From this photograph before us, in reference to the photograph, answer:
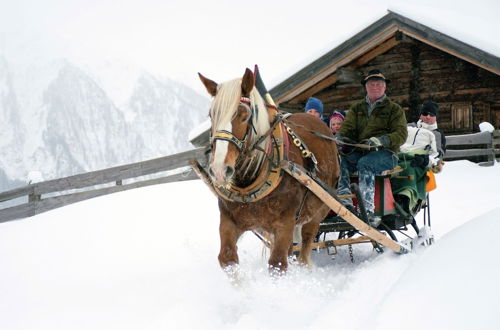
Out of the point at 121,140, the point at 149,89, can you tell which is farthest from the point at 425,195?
the point at 149,89

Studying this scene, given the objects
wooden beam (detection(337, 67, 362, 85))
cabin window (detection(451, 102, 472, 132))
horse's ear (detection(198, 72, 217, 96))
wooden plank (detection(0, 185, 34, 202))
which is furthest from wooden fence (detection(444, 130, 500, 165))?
wooden plank (detection(0, 185, 34, 202))

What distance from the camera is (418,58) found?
11.2m

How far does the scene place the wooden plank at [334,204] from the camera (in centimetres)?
347

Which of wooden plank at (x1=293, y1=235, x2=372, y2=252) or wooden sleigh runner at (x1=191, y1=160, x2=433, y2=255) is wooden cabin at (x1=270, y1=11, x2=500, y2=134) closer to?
wooden sleigh runner at (x1=191, y1=160, x2=433, y2=255)

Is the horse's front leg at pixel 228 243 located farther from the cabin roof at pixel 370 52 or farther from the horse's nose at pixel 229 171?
the cabin roof at pixel 370 52

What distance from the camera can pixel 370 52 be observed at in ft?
36.9

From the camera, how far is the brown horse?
3.00 metres

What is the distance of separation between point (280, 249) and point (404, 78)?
924 centimetres

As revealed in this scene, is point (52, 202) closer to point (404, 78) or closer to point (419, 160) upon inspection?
point (419, 160)

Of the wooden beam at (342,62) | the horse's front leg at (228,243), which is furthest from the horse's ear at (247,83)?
the wooden beam at (342,62)

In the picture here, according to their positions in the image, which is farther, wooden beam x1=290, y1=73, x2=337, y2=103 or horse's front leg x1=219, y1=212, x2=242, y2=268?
wooden beam x1=290, y1=73, x2=337, y2=103

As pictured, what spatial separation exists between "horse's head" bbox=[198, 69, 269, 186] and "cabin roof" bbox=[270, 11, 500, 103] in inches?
297

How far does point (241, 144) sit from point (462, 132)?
9925mm

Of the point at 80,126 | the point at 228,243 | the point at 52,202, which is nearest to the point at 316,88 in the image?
the point at 52,202
